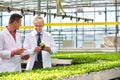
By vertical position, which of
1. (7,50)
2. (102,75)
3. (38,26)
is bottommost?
(102,75)

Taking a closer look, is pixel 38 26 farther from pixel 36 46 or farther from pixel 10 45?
pixel 10 45

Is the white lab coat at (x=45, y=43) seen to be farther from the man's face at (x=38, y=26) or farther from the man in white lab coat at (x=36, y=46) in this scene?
the man's face at (x=38, y=26)

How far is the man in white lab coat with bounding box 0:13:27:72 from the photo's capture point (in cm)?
494

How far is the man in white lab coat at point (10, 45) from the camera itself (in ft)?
16.2

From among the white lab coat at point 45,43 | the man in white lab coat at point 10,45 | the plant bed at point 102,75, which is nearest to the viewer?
the plant bed at point 102,75

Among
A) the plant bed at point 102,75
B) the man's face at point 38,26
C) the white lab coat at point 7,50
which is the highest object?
the man's face at point 38,26

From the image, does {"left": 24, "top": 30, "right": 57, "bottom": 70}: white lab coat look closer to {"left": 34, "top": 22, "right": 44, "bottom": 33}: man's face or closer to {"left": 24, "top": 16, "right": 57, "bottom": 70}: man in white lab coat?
{"left": 24, "top": 16, "right": 57, "bottom": 70}: man in white lab coat

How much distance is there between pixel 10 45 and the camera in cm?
506

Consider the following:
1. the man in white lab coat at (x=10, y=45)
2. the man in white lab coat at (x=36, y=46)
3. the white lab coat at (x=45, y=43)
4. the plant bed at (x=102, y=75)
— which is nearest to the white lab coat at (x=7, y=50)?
the man in white lab coat at (x=10, y=45)

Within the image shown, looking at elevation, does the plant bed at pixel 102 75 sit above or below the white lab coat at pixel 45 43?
below

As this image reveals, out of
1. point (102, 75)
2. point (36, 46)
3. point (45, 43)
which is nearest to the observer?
point (102, 75)

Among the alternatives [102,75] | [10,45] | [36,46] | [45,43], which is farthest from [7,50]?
[102,75]

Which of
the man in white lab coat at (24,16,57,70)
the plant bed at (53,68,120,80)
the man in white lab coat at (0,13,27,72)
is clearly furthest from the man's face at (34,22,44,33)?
the plant bed at (53,68,120,80)

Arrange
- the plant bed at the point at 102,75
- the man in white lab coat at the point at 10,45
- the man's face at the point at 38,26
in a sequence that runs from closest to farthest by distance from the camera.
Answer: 1. the plant bed at the point at 102,75
2. the man in white lab coat at the point at 10,45
3. the man's face at the point at 38,26
